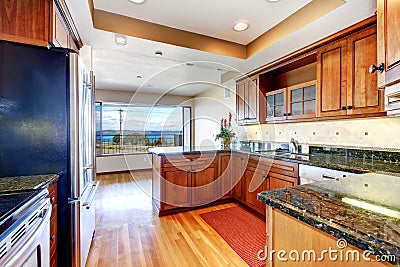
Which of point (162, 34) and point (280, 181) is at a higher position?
point (162, 34)

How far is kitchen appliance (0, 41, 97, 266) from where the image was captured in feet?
4.71

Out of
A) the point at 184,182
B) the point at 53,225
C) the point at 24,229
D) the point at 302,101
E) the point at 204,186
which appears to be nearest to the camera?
the point at 24,229

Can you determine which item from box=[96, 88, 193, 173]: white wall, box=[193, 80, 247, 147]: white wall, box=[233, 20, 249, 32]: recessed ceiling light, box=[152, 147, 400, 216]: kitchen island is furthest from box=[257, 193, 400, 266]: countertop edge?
box=[96, 88, 193, 173]: white wall

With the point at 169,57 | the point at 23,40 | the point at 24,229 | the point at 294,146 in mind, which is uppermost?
the point at 169,57

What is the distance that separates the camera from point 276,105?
3.19m

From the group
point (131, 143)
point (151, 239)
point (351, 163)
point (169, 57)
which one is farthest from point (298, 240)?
point (131, 143)

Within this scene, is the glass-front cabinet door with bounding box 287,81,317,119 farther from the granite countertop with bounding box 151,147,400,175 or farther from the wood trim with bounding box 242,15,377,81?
the granite countertop with bounding box 151,147,400,175

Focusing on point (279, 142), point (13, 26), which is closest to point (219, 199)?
point (279, 142)

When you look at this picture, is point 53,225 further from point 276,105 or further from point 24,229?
point 276,105

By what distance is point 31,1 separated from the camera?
5.09 ft

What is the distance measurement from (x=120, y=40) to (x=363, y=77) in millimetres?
2676

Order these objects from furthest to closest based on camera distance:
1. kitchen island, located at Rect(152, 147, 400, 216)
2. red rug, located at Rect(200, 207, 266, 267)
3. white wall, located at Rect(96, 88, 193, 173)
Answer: white wall, located at Rect(96, 88, 193, 173) < kitchen island, located at Rect(152, 147, 400, 216) < red rug, located at Rect(200, 207, 266, 267)

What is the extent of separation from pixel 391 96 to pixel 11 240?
6.24 feet

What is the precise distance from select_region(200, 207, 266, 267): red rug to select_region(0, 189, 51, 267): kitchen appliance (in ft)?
5.35
